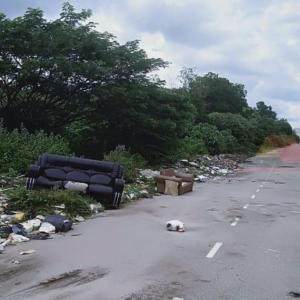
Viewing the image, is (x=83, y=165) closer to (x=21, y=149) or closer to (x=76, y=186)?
(x=76, y=186)

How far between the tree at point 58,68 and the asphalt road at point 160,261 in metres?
11.3

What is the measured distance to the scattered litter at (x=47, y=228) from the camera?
797 centimetres

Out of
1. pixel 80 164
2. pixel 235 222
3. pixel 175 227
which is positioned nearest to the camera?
pixel 175 227

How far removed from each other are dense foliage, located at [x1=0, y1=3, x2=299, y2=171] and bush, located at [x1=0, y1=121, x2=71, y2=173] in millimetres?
39

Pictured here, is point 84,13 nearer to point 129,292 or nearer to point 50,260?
point 50,260

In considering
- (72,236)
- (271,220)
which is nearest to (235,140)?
(271,220)

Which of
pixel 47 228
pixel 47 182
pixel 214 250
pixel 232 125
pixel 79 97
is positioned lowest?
pixel 47 228

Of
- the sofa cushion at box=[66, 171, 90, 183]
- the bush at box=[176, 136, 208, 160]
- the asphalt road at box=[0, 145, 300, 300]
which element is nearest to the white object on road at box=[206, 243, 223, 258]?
the asphalt road at box=[0, 145, 300, 300]

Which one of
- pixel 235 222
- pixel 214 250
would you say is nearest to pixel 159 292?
pixel 214 250

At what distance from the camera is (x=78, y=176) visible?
38.5 ft

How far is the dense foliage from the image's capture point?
18.7m

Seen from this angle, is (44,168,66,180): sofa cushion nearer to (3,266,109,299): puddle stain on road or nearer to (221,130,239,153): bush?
(3,266,109,299): puddle stain on road

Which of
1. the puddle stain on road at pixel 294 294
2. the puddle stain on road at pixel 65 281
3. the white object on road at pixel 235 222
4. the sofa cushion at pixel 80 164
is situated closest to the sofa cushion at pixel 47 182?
the sofa cushion at pixel 80 164

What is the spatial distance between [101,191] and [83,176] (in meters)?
0.75
